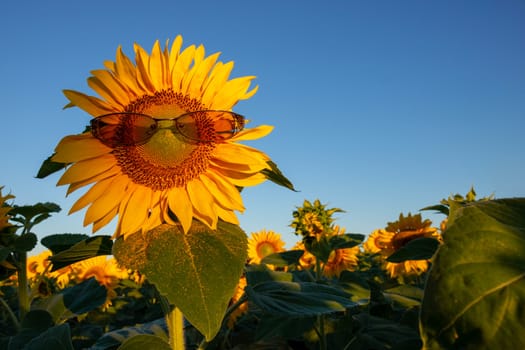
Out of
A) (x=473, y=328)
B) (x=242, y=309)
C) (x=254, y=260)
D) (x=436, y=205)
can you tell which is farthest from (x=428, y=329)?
(x=254, y=260)

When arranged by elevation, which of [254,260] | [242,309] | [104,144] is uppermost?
[104,144]

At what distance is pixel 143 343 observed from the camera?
4.72 ft

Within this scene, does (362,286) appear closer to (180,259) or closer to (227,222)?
(227,222)

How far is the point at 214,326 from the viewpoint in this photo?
3.71 ft

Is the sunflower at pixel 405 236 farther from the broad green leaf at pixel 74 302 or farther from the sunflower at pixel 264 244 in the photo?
the broad green leaf at pixel 74 302

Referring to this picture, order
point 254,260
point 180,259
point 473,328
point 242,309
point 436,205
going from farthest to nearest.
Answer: point 254,260 < point 242,309 < point 436,205 < point 180,259 < point 473,328

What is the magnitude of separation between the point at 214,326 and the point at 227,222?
0.42 metres

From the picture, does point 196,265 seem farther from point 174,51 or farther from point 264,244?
point 264,244

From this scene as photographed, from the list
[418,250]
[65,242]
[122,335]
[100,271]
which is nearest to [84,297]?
[122,335]

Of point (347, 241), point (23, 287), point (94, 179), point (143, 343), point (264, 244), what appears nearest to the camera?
point (143, 343)

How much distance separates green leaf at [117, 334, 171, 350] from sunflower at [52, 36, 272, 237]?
0.33m

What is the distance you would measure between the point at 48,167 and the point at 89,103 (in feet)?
0.94

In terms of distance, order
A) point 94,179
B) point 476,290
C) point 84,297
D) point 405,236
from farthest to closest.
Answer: point 405,236 → point 84,297 → point 94,179 → point 476,290

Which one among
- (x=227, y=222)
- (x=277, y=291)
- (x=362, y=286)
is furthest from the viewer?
(x=362, y=286)
